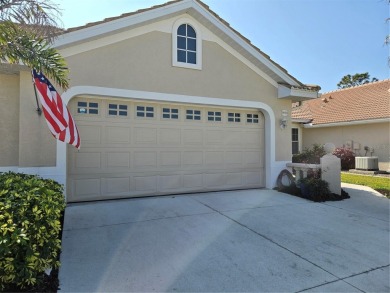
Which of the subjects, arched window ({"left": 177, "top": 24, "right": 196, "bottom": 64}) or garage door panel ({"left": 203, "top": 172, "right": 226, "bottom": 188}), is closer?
arched window ({"left": 177, "top": 24, "right": 196, "bottom": 64})

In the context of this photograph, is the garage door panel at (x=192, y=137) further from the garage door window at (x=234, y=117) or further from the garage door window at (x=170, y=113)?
the garage door window at (x=234, y=117)

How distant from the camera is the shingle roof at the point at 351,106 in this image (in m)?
16.3

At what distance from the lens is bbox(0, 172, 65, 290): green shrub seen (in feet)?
9.12

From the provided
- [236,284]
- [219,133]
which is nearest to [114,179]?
[219,133]

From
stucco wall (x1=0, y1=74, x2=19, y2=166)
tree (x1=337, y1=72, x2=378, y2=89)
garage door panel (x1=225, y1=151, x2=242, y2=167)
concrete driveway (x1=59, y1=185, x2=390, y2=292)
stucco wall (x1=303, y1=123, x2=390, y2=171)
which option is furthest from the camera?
tree (x1=337, y1=72, x2=378, y2=89)

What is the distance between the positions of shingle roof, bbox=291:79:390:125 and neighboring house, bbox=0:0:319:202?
30.6ft

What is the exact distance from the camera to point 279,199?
26.3 ft

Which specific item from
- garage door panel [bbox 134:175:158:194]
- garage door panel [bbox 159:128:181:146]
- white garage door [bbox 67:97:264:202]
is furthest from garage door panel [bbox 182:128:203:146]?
garage door panel [bbox 134:175:158:194]

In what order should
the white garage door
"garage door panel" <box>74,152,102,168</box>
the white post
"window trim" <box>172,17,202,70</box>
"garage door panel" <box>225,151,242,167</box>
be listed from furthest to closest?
"garage door panel" <box>225,151,242,167</box> < the white post < "window trim" <box>172,17,202,70</box> < the white garage door < "garage door panel" <box>74,152,102,168</box>

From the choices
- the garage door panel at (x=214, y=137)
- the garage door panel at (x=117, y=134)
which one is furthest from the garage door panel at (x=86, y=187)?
the garage door panel at (x=214, y=137)

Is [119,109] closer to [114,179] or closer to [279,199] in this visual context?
[114,179]

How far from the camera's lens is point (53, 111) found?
4758 millimetres

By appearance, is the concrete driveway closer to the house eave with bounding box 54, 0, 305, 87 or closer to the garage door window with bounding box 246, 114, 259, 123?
the garage door window with bounding box 246, 114, 259, 123

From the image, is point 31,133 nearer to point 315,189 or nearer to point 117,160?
point 117,160
